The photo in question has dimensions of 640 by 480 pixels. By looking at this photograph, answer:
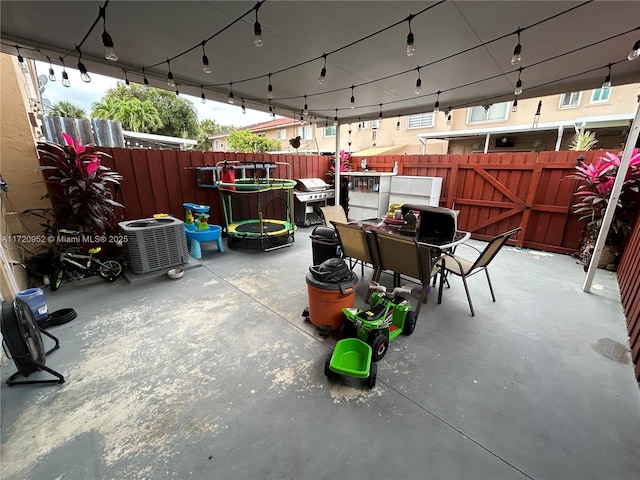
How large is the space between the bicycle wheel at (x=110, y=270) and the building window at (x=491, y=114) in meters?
11.0

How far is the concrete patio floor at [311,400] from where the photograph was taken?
134cm

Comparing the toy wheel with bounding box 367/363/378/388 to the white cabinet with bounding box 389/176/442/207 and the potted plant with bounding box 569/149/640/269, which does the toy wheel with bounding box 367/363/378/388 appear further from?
the white cabinet with bounding box 389/176/442/207

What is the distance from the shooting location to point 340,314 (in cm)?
230

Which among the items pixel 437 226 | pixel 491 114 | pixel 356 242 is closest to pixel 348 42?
pixel 356 242

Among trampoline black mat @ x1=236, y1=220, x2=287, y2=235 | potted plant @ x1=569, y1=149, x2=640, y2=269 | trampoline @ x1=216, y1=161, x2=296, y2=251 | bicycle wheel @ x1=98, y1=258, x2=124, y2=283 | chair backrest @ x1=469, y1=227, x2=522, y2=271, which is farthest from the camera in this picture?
trampoline black mat @ x1=236, y1=220, x2=287, y2=235

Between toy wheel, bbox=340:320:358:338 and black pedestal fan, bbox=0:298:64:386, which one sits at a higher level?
black pedestal fan, bbox=0:298:64:386

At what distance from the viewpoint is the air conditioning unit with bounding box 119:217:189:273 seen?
3414mm

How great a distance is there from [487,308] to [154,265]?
434cm

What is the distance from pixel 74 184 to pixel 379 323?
394 cm

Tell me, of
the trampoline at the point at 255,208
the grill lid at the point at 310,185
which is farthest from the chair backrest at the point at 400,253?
the grill lid at the point at 310,185

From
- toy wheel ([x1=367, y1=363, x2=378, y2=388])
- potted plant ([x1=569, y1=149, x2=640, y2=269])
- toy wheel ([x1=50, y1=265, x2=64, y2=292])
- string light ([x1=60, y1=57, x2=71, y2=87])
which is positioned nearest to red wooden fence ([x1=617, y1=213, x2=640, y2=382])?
potted plant ([x1=569, y1=149, x2=640, y2=269])

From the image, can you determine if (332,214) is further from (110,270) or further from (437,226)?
(110,270)

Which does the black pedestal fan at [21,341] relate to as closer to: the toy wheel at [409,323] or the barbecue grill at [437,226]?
the toy wheel at [409,323]

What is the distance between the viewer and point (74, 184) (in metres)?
3.13
